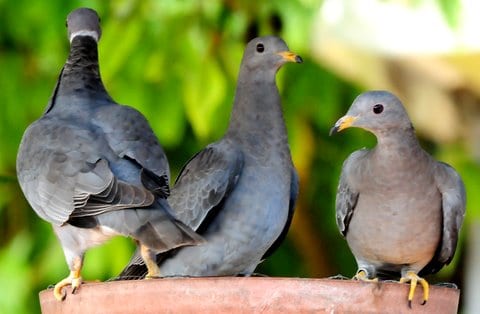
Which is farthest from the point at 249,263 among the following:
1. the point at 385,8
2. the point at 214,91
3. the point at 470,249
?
the point at 470,249

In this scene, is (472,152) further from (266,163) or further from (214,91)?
(266,163)

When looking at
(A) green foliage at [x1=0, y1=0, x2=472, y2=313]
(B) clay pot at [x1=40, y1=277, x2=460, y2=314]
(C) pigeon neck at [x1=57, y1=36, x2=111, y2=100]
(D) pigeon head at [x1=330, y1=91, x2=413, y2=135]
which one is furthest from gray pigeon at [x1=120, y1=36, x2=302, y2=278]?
(A) green foliage at [x1=0, y1=0, x2=472, y2=313]

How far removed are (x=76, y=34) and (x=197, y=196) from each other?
16.9 inches

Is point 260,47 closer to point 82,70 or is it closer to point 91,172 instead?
point 82,70

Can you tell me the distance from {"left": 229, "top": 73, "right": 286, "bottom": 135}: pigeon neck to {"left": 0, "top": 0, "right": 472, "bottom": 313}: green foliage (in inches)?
45.0

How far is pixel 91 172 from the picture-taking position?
2.40 meters

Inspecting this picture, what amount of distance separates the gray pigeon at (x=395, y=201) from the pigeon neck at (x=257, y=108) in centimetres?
14

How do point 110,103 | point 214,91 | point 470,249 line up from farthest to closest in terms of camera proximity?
point 470,249
point 214,91
point 110,103

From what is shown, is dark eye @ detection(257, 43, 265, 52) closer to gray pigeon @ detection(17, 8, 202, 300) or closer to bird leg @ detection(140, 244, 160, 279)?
gray pigeon @ detection(17, 8, 202, 300)

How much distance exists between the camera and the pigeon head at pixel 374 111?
2.74m

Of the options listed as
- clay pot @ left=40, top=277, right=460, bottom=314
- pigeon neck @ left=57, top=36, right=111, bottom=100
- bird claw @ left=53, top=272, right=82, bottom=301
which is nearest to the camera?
clay pot @ left=40, top=277, right=460, bottom=314

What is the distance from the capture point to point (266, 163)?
275 cm

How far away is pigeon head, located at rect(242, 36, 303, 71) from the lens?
9.11ft

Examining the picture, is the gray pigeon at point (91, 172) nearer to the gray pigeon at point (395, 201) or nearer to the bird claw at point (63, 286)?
the bird claw at point (63, 286)
